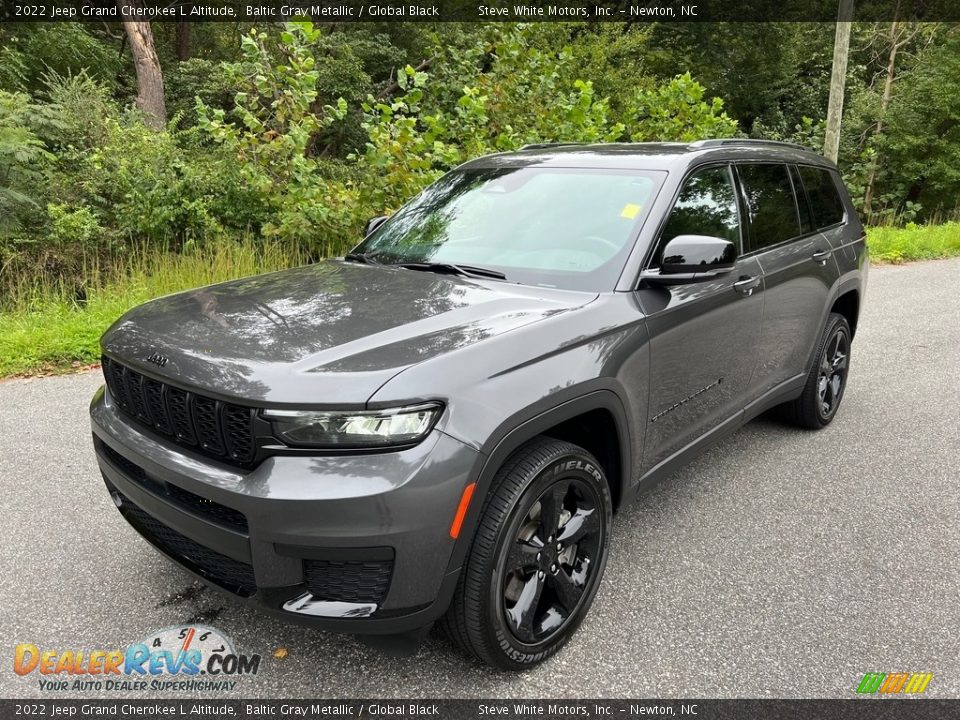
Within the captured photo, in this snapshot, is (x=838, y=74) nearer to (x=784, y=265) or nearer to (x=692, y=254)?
(x=784, y=265)

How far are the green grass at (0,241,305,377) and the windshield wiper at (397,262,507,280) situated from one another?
3.92 metres

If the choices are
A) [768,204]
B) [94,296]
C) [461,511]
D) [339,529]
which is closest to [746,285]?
[768,204]

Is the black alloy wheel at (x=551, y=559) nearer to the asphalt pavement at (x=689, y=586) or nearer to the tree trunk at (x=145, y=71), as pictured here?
the asphalt pavement at (x=689, y=586)

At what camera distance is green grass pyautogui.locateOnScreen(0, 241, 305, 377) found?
576 centimetres

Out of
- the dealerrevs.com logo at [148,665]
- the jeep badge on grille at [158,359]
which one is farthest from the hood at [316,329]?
the dealerrevs.com logo at [148,665]

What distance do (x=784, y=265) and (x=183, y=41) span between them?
90.5 ft

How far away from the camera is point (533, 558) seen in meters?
2.39

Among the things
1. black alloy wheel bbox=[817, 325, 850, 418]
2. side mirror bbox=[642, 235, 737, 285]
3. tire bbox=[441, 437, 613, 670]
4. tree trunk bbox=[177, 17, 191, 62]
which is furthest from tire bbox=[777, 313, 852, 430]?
tree trunk bbox=[177, 17, 191, 62]

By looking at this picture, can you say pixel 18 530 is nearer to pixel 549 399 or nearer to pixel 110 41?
pixel 549 399

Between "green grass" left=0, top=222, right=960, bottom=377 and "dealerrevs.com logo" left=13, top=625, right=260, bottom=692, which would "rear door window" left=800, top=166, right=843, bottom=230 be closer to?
"dealerrevs.com logo" left=13, top=625, right=260, bottom=692

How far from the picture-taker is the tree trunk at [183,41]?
25672 mm

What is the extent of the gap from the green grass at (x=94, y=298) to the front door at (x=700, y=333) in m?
4.85

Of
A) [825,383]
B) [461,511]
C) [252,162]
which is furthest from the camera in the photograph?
[252,162]

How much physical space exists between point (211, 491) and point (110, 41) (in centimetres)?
2705
